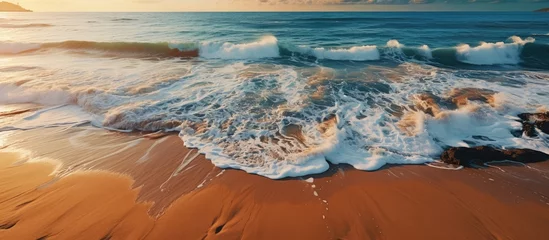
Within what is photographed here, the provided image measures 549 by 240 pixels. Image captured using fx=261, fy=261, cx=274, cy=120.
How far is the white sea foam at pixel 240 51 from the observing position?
14.9m

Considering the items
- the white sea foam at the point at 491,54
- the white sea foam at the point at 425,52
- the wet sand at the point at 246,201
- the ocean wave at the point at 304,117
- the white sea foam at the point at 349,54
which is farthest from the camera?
the white sea foam at the point at 425,52

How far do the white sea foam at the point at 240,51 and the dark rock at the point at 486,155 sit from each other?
37.3 ft

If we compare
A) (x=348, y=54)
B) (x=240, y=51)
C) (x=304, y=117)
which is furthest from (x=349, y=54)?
(x=304, y=117)

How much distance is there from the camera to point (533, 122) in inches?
232

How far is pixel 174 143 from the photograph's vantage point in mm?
5320

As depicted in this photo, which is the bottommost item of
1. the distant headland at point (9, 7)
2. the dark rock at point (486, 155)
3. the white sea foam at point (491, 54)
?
the dark rock at point (486, 155)

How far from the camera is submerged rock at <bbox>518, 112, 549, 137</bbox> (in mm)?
5496

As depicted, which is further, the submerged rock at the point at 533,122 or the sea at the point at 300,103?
the submerged rock at the point at 533,122

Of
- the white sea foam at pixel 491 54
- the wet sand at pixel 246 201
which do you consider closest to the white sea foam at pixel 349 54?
the white sea foam at pixel 491 54

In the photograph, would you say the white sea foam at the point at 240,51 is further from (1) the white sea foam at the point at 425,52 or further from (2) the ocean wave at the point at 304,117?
(1) the white sea foam at the point at 425,52

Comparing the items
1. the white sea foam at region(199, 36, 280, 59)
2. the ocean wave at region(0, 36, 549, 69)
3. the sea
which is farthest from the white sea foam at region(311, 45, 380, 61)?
the white sea foam at region(199, 36, 280, 59)

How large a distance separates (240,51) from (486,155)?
12.8 metres

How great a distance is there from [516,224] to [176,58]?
15.0 metres

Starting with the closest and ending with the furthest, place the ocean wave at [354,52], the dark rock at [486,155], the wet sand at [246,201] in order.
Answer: the wet sand at [246,201]
the dark rock at [486,155]
the ocean wave at [354,52]
